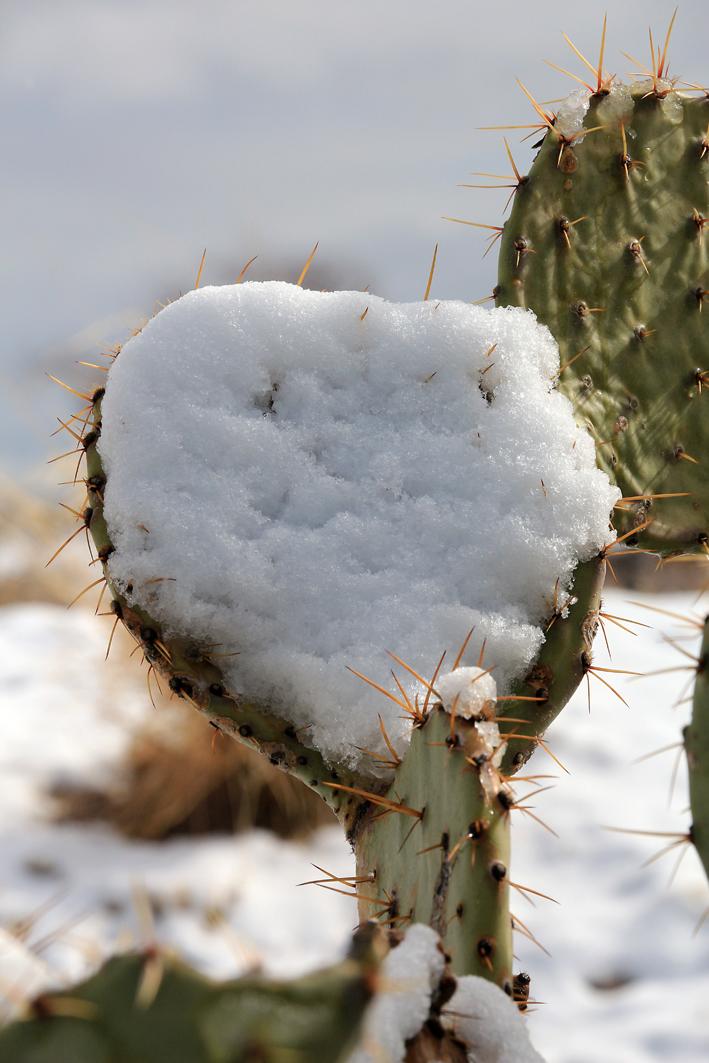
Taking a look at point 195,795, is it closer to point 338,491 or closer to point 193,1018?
point 338,491

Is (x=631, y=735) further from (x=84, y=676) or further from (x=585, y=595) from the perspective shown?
(x=585, y=595)

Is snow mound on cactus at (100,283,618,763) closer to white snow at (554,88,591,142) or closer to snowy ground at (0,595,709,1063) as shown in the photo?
white snow at (554,88,591,142)

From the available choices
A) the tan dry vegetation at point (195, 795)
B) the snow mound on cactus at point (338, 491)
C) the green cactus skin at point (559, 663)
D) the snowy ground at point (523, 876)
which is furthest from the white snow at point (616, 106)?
the tan dry vegetation at point (195, 795)

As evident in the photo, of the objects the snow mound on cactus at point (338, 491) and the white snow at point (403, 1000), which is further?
the snow mound on cactus at point (338, 491)


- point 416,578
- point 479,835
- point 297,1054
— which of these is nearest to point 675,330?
point 416,578

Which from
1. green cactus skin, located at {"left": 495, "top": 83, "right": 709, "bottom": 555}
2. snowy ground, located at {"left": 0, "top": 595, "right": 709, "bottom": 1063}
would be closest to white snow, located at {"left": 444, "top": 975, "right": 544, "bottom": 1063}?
green cactus skin, located at {"left": 495, "top": 83, "right": 709, "bottom": 555}

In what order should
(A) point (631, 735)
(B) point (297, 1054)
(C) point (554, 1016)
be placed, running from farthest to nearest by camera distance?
(A) point (631, 735) → (C) point (554, 1016) → (B) point (297, 1054)

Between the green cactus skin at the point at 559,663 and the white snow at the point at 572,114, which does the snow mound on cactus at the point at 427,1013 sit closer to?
the green cactus skin at the point at 559,663
